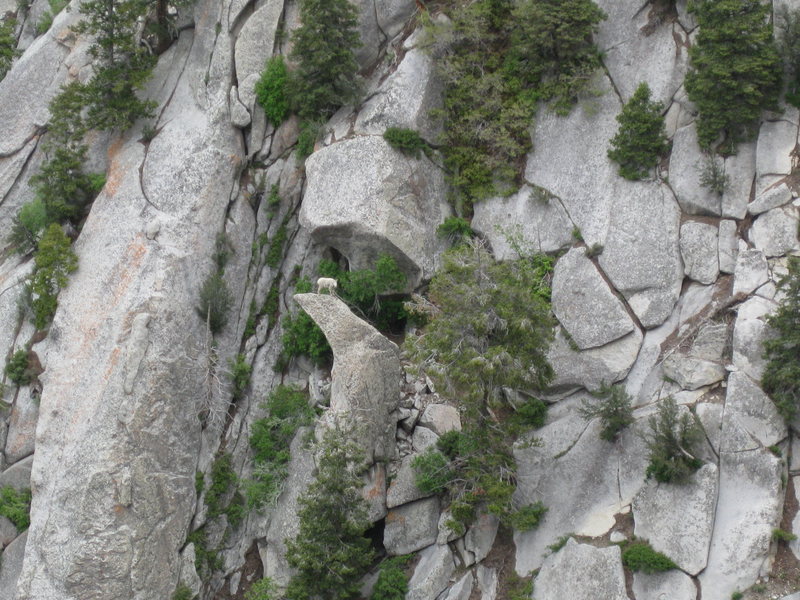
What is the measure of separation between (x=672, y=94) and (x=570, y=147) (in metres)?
2.93

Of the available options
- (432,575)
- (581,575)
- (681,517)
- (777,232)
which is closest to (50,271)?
(432,575)

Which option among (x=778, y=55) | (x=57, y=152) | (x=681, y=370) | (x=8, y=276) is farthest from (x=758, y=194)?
(x=8, y=276)

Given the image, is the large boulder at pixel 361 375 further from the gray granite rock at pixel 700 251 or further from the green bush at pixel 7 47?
the green bush at pixel 7 47

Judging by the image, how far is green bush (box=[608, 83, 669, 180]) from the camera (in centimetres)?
2252

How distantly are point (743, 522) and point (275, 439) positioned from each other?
38.7ft

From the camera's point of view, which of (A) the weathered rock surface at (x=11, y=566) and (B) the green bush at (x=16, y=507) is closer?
(A) the weathered rock surface at (x=11, y=566)

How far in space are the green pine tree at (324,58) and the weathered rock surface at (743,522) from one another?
14845 millimetres

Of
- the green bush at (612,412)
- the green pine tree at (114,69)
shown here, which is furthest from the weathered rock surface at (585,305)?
the green pine tree at (114,69)

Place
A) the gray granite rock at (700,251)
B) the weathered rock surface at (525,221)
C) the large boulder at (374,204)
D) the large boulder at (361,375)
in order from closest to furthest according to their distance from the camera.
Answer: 1. the gray granite rock at (700,251)
2. the large boulder at (361,375)
3. the weathered rock surface at (525,221)
4. the large boulder at (374,204)

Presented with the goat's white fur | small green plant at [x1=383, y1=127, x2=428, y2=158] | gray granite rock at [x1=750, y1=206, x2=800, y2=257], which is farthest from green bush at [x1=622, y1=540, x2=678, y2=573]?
small green plant at [x1=383, y1=127, x2=428, y2=158]

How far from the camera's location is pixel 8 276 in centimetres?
2697

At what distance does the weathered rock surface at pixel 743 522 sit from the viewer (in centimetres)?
1725

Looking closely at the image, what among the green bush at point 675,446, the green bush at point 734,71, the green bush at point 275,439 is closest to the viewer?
the green bush at point 675,446

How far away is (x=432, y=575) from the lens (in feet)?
66.6
